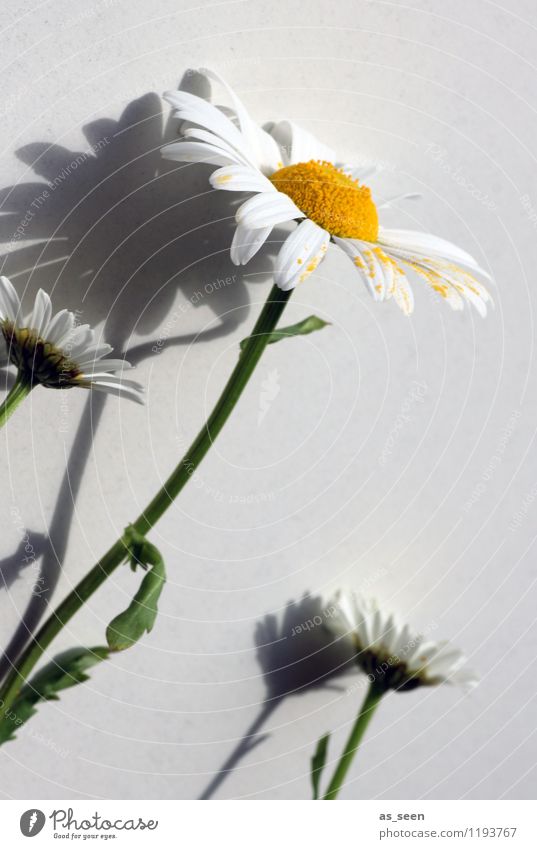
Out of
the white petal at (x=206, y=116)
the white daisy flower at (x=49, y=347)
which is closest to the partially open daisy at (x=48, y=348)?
the white daisy flower at (x=49, y=347)

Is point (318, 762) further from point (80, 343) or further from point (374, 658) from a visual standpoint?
point (80, 343)

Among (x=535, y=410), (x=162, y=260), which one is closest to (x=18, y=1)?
(x=162, y=260)

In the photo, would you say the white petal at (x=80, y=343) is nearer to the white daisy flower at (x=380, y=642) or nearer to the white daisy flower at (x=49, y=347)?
the white daisy flower at (x=49, y=347)

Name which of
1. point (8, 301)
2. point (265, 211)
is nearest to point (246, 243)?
point (265, 211)

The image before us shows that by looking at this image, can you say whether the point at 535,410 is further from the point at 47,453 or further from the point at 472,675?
the point at 47,453

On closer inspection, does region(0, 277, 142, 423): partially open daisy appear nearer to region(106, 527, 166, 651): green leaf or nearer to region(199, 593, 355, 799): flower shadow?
region(106, 527, 166, 651): green leaf

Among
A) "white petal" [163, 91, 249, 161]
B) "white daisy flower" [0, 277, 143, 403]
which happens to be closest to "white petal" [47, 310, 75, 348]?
"white daisy flower" [0, 277, 143, 403]
